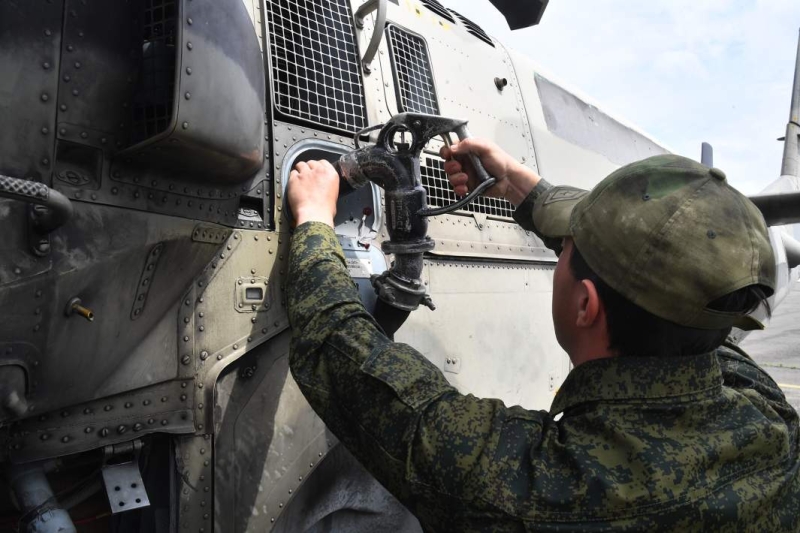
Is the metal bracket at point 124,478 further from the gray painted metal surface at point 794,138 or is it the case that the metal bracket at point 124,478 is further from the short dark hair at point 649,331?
the gray painted metal surface at point 794,138

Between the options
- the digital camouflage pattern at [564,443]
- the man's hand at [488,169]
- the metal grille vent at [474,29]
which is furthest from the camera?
the metal grille vent at [474,29]

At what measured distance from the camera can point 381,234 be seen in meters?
2.48

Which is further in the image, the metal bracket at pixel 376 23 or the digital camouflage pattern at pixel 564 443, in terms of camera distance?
the metal bracket at pixel 376 23

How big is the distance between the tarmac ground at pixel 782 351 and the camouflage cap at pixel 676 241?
796cm

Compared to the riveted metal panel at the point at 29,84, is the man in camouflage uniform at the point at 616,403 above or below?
below

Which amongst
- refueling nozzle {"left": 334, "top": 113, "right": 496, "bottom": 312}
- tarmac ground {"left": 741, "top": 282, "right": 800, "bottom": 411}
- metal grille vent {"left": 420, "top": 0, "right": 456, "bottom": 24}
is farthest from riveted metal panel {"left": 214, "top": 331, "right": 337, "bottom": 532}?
tarmac ground {"left": 741, "top": 282, "right": 800, "bottom": 411}

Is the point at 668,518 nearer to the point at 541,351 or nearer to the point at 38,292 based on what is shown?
the point at 38,292

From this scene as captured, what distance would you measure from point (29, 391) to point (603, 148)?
3.97 m

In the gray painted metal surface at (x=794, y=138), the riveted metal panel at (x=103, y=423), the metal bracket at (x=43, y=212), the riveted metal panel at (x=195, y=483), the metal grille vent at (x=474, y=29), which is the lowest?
the riveted metal panel at (x=195, y=483)

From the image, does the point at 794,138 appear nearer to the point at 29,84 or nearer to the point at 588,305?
the point at 588,305

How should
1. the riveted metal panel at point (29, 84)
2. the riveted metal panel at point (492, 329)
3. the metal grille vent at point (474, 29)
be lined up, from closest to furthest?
the riveted metal panel at point (29, 84) → the riveted metal panel at point (492, 329) → the metal grille vent at point (474, 29)

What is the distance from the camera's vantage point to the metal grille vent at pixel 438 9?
11.0 ft

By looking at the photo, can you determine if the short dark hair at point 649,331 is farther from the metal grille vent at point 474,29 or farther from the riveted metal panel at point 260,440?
the metal grille vent at point 474,29

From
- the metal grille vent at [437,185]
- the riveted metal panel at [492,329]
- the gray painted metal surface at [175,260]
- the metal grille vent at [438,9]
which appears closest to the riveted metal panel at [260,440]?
the gray painted metal surface at [175,260]
